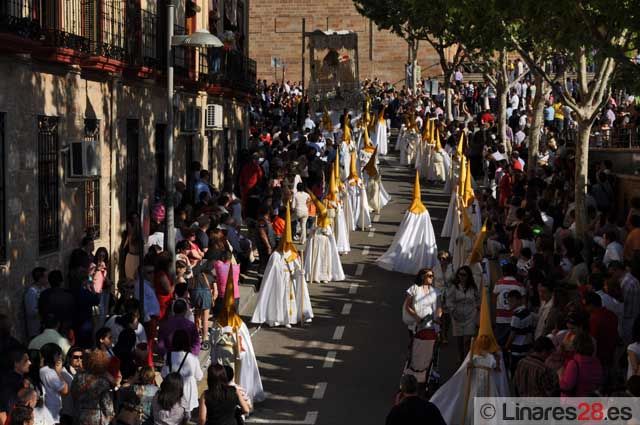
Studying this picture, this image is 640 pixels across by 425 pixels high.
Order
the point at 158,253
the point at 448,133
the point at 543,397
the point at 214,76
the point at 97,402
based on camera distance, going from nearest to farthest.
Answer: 1. the point at 97,402
2. the point at 543,397
3. the point at 158,253
4. the point at 214,76
5. the point at 448,133

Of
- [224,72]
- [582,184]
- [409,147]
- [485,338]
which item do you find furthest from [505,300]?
[409,147]

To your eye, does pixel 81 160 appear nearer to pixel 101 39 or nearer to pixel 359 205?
pixel 101 39

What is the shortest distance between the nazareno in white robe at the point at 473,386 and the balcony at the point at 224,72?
15.7m

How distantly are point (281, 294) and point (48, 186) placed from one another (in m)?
4.11

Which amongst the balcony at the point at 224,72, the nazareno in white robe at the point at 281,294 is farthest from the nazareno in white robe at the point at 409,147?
the nazareno in white robe at the point at 281,294

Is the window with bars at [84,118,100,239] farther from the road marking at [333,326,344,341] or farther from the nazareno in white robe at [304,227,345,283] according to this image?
the nazareno in white robe at [304,227,345,283]

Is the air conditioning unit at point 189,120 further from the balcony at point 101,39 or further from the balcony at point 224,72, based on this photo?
the balcony at point 224,72

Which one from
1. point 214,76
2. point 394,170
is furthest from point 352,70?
point 214,76

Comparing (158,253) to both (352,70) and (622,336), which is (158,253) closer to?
(622,336)

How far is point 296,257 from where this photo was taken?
2078 centimetres

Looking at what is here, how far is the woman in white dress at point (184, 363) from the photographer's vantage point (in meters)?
14.3

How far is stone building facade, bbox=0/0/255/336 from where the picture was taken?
17281mm

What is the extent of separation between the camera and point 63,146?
64.3ft

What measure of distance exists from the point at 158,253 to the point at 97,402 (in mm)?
6476
